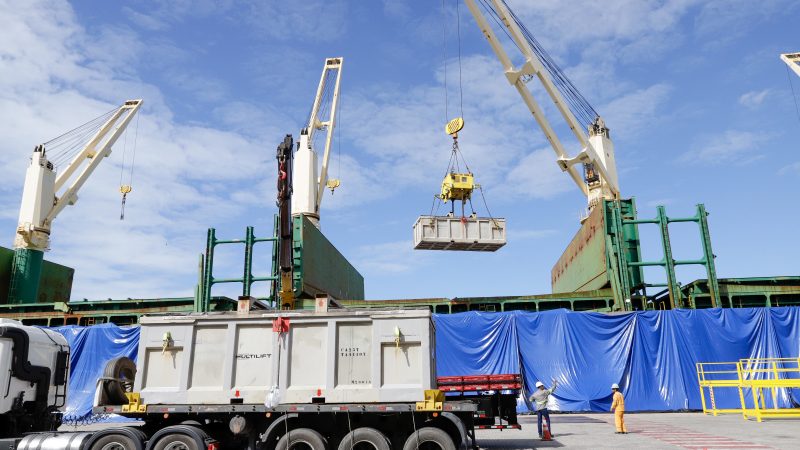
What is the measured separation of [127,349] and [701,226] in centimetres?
2740

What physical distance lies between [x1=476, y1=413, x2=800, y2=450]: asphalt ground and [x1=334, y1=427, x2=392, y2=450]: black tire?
4.50 m

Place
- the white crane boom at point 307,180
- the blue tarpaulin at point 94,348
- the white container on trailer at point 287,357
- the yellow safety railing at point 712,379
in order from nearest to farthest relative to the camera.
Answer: the white container on trailer at point 287,357 → the yellow safety railing at point 712,379 → the blue tarpaulin at point 94,348 → the white crane boom at point 307,180

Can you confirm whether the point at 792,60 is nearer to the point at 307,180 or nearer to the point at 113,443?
the point at 307,180

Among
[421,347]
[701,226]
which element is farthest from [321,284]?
[421,347]

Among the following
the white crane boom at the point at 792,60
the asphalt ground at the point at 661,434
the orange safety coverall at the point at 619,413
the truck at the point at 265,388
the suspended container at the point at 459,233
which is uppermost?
the white crane boom at the point at 792,60

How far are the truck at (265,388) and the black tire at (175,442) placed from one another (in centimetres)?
2

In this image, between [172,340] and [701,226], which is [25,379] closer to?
[172,340]

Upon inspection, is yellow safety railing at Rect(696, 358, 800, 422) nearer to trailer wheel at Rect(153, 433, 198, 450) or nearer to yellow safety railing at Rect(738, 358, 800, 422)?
yellow safety railing at Rect(738, 358, 800, 422)

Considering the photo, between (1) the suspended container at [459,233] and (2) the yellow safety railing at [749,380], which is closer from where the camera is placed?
(2) the yellow safety railing at [749,380]

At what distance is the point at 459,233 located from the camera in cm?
2741

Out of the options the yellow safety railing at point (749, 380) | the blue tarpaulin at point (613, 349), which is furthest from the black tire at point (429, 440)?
the blue tarpaulin at point (613, 349)

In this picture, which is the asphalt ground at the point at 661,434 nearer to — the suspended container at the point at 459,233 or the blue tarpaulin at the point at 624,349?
the blue tarpaulin at the point at 624,349

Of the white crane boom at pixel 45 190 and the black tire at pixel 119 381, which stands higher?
the white crane boom at pixel 45 190

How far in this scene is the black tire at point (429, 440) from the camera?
936 centimetres
